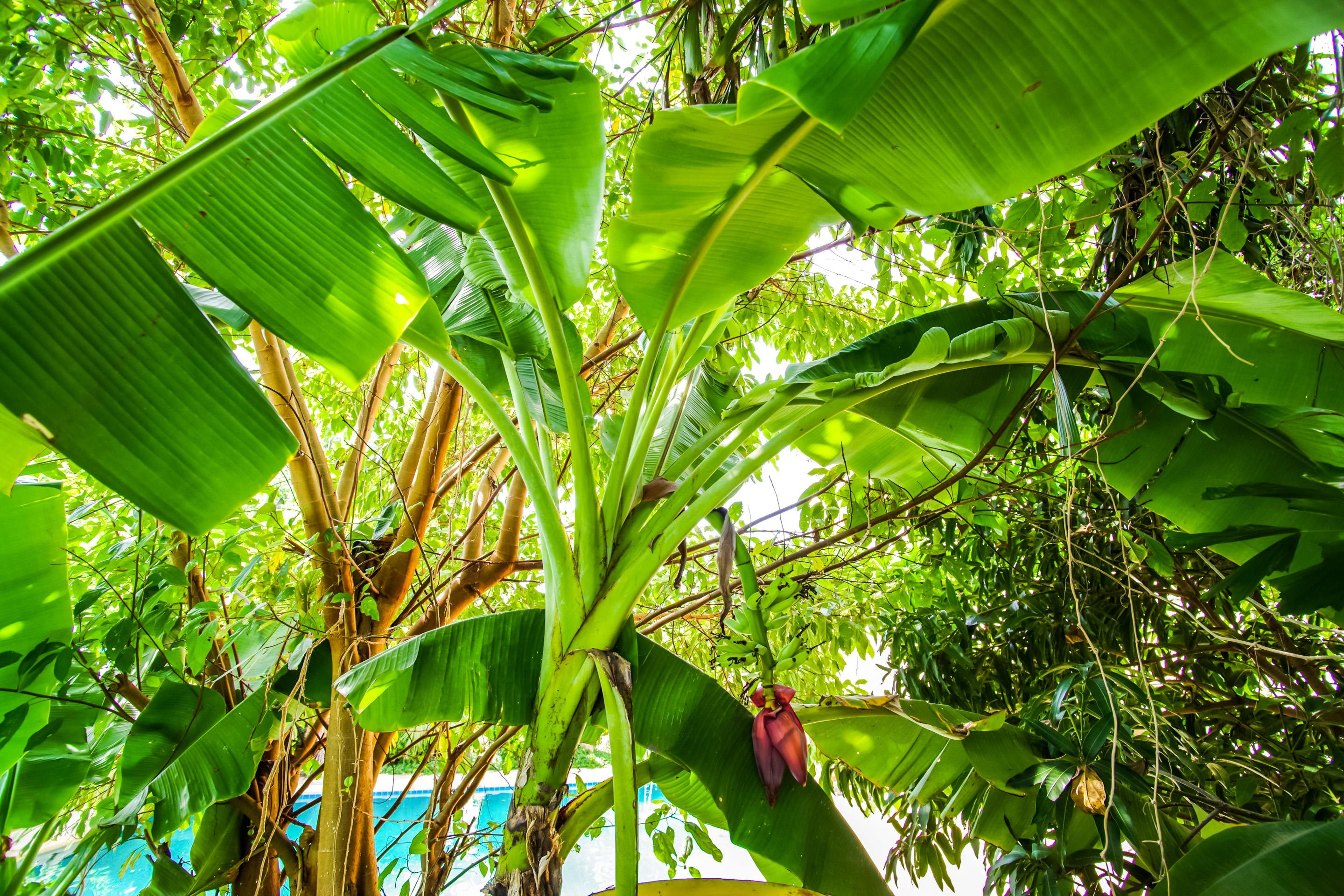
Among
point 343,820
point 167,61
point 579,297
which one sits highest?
point 167,61

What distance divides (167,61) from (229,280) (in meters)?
1.27

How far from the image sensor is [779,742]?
3.95ft

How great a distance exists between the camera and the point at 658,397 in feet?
4.38

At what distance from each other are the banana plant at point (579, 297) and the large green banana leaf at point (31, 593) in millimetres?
265

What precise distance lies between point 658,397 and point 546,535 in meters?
0.34

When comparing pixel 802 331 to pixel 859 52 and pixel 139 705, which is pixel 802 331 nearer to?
Answer: pixel 859 52

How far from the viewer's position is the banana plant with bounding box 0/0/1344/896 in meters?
0.74

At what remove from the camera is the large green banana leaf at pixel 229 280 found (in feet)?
2.20

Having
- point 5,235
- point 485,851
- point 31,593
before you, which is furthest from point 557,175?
point 485,851

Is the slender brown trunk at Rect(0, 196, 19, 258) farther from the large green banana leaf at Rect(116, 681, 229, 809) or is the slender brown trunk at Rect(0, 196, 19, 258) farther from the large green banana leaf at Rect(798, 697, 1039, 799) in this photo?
the large green banana leaf at Rect(798, 697, 1039, 799)

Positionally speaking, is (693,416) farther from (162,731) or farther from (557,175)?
(162,731)

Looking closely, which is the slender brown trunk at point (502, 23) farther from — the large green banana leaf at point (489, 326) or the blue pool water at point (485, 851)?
the blue pool water at point (485, 851)

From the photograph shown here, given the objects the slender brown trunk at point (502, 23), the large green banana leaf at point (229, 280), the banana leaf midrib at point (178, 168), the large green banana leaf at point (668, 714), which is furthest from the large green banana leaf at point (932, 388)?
the slender brown trunk at point (502, 23)

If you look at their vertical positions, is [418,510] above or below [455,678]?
above
